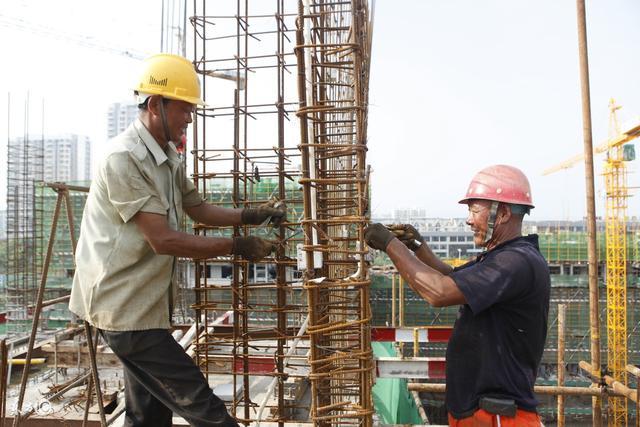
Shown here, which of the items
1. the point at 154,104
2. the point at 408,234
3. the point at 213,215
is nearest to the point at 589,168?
the point at 408,234

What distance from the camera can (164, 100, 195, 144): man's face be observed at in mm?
2822

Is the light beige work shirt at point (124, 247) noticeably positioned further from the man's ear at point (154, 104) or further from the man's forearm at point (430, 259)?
the man's forearm at point (430, 259)

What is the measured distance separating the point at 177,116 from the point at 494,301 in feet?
7.37

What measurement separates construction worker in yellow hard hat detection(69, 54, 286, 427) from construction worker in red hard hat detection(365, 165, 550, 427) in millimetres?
1350

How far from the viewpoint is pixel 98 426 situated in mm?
7633

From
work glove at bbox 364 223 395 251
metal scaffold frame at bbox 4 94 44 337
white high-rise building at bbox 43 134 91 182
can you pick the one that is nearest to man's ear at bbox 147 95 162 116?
work glove at bbox 364 223 395 251

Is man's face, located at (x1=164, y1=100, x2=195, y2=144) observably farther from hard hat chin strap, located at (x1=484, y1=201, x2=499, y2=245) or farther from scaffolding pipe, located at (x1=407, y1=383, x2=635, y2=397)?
scaffolding pipe, located at (x1=407, y1=383, x2=635, y2=397)

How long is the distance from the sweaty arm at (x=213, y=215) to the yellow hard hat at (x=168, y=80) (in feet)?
3.07

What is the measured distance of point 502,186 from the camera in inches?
106

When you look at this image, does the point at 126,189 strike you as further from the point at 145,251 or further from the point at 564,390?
the point at 564,390

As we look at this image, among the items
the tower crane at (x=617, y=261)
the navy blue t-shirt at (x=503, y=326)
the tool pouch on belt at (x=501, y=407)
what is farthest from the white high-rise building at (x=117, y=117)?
the tool pouch on belt at (x=501, y=407)

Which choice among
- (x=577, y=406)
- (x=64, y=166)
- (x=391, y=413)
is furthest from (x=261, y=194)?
(x=64, y=166)

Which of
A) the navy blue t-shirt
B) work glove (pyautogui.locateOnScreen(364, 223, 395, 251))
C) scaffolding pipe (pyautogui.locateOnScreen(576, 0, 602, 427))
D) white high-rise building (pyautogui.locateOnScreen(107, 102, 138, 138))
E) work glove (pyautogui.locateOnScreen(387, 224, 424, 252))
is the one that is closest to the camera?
the navy blue t-shirt

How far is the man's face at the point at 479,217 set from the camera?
2.76 metres
